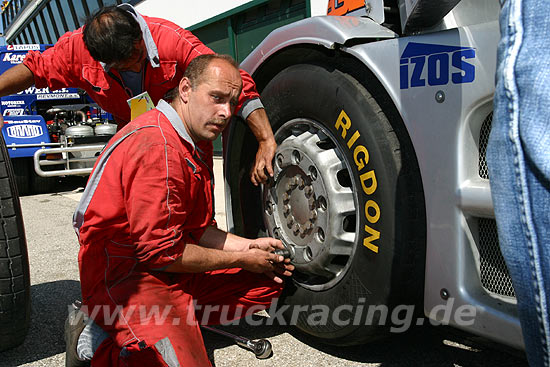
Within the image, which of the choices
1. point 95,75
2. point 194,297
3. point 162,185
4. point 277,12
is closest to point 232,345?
point 194,297

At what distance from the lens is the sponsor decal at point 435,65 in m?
1.26

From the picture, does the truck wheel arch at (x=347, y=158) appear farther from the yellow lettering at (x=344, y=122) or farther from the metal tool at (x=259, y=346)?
the metal tool at (x=259, y=346)

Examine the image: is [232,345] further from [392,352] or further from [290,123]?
[290,123]

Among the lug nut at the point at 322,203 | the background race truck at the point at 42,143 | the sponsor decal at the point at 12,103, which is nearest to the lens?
the lug nut at the point at 322,203

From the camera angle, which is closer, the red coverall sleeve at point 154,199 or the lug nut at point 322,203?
the red coverall sleeve at point 154,199

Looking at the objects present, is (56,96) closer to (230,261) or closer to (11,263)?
(11,263)

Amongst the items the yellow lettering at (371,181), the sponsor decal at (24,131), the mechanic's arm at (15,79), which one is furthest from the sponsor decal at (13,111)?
the yellow lettering at (371,181)

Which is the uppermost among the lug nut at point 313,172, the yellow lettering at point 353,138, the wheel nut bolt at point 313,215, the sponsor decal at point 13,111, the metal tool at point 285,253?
the yellow lettering at point 353,138

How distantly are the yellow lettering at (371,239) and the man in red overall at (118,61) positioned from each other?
629 millimetres

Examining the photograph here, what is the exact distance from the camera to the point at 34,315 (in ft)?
7.97

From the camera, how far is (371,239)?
1569 mm

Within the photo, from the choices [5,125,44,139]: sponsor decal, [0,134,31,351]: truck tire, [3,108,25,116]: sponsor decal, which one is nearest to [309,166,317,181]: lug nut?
[0,134,31,351]: truck tire

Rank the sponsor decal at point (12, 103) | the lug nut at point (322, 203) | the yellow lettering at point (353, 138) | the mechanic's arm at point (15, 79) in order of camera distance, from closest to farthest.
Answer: the yellow lettering at point (353, 138)
the lug nut at point (322, 203)
the mechanic's arm at point (15, 79)
the sponsor decal at point (12, 103)

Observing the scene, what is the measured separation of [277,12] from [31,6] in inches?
849
